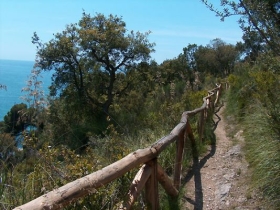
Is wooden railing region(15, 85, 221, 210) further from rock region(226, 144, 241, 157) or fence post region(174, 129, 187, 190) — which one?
rock region(226, 144, 241, 157)

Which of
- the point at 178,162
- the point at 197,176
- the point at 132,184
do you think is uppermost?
the point at 132,184

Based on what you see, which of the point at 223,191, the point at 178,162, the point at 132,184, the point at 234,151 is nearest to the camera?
the point at 132,184

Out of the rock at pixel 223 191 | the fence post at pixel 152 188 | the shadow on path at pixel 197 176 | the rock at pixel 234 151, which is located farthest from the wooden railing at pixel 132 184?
the rock at pixel 234 151

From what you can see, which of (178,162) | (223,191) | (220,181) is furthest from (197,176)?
(178,162)

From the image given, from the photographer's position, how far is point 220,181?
5926mm

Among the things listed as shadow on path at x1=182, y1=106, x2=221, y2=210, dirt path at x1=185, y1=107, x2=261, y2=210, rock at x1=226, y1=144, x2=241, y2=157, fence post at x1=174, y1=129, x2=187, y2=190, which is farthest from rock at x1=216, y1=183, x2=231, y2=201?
rock at x1=226, y1=144, x2=241, y2=157

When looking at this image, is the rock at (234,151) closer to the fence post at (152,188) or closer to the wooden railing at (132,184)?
the wooden railing at (132,184)

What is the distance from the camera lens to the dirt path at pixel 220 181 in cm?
494

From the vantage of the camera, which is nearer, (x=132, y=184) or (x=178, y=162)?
(x=132, y=184)

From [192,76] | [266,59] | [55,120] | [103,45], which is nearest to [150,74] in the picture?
[103,45]

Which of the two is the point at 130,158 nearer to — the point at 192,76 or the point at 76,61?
the point at 76,61

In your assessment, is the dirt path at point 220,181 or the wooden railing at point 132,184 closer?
the wooden railing at point 132,184

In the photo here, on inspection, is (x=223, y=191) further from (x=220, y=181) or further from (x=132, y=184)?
(x=132, y=184)

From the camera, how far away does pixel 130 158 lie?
3311 millimetres
